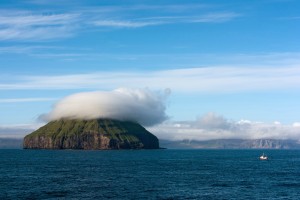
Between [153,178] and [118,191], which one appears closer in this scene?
[118,191]

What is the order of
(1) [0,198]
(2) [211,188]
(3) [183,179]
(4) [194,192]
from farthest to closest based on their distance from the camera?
1. (3) [183,179]
2. (2) [211,188]
3. (4) [194,192]
4. (1) [0,198]

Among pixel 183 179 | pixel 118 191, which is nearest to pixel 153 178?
pixel 183 179

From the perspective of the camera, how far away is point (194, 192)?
130 meters

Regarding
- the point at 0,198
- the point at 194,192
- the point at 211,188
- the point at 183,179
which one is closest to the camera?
the point at 0,198

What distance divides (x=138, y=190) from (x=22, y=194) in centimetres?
3245

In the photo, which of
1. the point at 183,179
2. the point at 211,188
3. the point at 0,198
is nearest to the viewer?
the point at 0,198

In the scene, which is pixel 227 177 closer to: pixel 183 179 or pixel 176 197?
pixel 183 179

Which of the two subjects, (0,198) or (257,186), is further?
(257,186)

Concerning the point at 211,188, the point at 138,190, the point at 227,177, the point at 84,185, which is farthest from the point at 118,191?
the point at 227,177

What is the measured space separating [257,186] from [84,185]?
55.0 m

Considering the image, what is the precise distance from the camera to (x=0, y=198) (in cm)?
11662

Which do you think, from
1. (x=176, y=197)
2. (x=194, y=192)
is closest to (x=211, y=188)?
(x=194, y=192)

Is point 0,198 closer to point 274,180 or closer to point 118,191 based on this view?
point 118,191

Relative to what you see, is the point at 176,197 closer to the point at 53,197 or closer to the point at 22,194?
the point at 53,197
